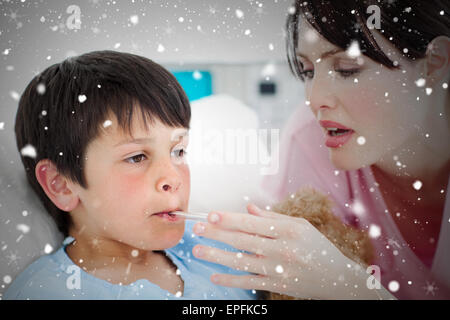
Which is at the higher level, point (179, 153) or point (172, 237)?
point (179, 153)

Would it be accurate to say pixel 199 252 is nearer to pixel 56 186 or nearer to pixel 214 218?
pixel 214 218

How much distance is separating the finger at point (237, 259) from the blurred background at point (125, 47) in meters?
0.26

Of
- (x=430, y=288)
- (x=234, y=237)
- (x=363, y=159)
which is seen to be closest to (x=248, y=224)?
(x=234, y=237)

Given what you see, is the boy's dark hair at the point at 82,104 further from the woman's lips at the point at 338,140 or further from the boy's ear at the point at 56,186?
the woman's lips at the point at 338,140

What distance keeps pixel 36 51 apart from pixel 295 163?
1.72ft

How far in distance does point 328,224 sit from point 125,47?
50 centimetres

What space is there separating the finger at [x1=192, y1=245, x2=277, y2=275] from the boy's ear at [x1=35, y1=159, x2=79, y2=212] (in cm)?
24

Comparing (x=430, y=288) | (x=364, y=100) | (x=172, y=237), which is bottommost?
(x=430, y=288)

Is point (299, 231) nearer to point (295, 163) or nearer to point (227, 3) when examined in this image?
point (295, 163)

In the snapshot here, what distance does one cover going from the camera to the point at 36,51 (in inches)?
31.4

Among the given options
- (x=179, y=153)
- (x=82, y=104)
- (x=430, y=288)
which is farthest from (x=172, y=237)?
(x=430, y=288)

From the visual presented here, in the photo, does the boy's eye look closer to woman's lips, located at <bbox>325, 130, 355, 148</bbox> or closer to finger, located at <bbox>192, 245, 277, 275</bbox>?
finger, located at <bbox>192, 245, 277, 275</bbox>

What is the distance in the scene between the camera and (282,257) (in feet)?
2.57

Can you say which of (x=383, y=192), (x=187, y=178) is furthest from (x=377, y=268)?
(x=187, y=178)
